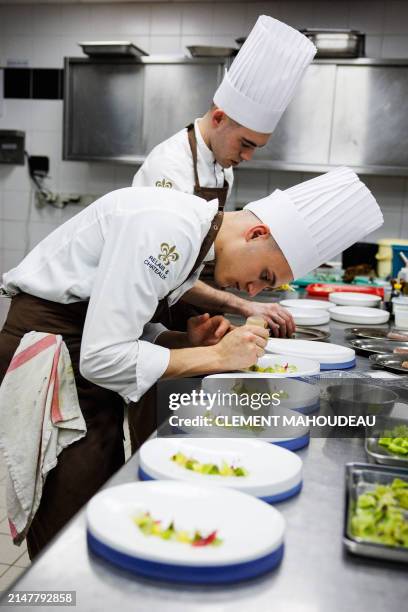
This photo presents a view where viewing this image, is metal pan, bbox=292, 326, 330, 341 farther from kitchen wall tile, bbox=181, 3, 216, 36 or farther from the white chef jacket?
kitchen wall tile, bbox=181, 3, 216, 36

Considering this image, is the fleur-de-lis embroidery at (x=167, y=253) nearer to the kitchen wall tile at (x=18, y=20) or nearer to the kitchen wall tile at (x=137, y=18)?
the kitchen wall tile at (x=137, y=18)

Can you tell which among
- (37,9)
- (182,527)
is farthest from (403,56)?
(182,527)

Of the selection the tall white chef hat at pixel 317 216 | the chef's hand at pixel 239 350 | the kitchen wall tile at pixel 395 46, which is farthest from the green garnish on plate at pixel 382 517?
the kitchen wall tile at pixel 395 46

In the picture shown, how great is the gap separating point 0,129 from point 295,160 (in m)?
2.72

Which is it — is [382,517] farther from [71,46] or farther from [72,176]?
[71,46]

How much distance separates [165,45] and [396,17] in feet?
6.21

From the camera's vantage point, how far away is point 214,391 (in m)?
1.63

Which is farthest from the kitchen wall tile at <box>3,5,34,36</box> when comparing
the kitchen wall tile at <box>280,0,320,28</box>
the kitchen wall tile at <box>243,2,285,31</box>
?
the kitchen wall tile at <box>280,0,320,28</box>

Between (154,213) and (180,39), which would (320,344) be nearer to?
(154,213)

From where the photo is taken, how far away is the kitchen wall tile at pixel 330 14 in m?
5.21

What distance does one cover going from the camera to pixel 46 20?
5.73 m

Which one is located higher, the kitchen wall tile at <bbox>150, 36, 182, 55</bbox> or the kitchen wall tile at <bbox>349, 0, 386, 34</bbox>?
the kitchen wall tile at <bbox>349, 0, 386, 34</bbox>

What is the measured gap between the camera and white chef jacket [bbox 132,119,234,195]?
8.84 ft

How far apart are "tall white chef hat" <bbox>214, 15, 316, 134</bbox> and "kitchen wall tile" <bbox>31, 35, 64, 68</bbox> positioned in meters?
3.36
